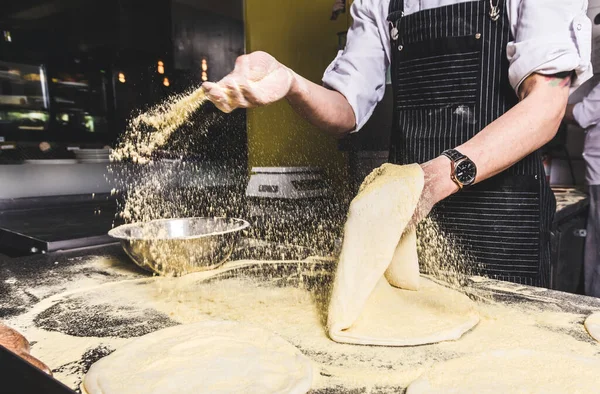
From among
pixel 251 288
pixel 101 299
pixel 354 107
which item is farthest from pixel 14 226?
pixel 354 107

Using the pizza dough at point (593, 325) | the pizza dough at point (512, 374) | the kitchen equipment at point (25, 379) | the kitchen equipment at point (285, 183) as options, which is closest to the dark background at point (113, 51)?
the kitchen equipment at point (285, 183)

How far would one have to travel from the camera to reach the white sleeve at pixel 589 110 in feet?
8.61

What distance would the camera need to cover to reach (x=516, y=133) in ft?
3.84

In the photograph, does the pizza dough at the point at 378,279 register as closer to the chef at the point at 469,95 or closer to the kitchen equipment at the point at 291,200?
the chef at the point at 469,95

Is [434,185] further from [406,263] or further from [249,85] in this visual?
[249,85]

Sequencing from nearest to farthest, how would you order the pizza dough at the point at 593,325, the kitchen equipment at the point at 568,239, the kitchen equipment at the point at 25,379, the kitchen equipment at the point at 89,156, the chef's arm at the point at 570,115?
the kitchen equipment at the point at 25,379
the pizza dough at the point at 593,325
the kitchen equipment at the point at 568,239
the chef's arm at the point at 570,115
the kitchen equipment at the point at 89,156

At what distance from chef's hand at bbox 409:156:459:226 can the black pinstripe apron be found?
421 millimetres

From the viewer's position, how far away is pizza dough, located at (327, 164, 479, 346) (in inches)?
33.6

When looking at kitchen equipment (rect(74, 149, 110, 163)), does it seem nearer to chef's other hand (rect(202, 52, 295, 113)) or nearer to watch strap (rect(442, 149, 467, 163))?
chef's other hand (rect(202, 52, 295, 113))

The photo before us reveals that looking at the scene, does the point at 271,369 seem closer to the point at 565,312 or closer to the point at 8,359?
the point at 8,359

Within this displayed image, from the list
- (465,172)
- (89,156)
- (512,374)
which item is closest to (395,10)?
(465,172)

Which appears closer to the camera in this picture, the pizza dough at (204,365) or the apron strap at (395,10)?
the pizza dough at (204,365)

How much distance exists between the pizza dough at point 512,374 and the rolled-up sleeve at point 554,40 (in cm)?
84

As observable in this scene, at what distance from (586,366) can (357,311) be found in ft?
1.33
